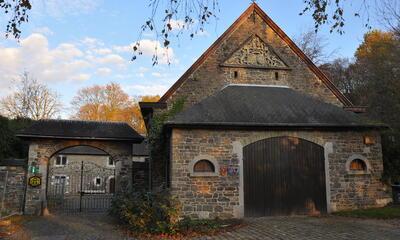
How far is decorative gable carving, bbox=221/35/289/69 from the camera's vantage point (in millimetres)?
15383

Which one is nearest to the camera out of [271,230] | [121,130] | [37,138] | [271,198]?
[271,230]

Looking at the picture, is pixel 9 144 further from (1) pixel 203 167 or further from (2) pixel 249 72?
(2) pixel 249 72

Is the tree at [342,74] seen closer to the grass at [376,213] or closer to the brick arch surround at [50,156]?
the grass at [376,213]

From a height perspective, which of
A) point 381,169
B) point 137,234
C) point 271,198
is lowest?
point 137,234

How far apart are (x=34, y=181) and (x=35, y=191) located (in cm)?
41

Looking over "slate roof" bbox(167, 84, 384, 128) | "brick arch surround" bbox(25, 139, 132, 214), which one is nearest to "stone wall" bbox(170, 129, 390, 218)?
"slate roof" bbox(167, 84, 384, 128)

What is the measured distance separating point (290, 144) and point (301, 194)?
1.79 meters

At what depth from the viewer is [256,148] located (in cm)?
1304

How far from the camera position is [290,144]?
1328 cm

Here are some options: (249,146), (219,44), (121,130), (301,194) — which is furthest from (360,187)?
(121,130)

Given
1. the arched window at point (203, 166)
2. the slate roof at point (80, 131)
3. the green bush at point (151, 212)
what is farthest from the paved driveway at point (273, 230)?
the slate roof at point (80, 131)

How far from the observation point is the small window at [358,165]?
13.7 meters

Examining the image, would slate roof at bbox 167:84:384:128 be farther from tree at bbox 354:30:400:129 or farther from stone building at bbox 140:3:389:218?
tree at bbox 354:30:400:129

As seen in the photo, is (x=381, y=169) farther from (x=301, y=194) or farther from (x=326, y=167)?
(x=301, y=194)
